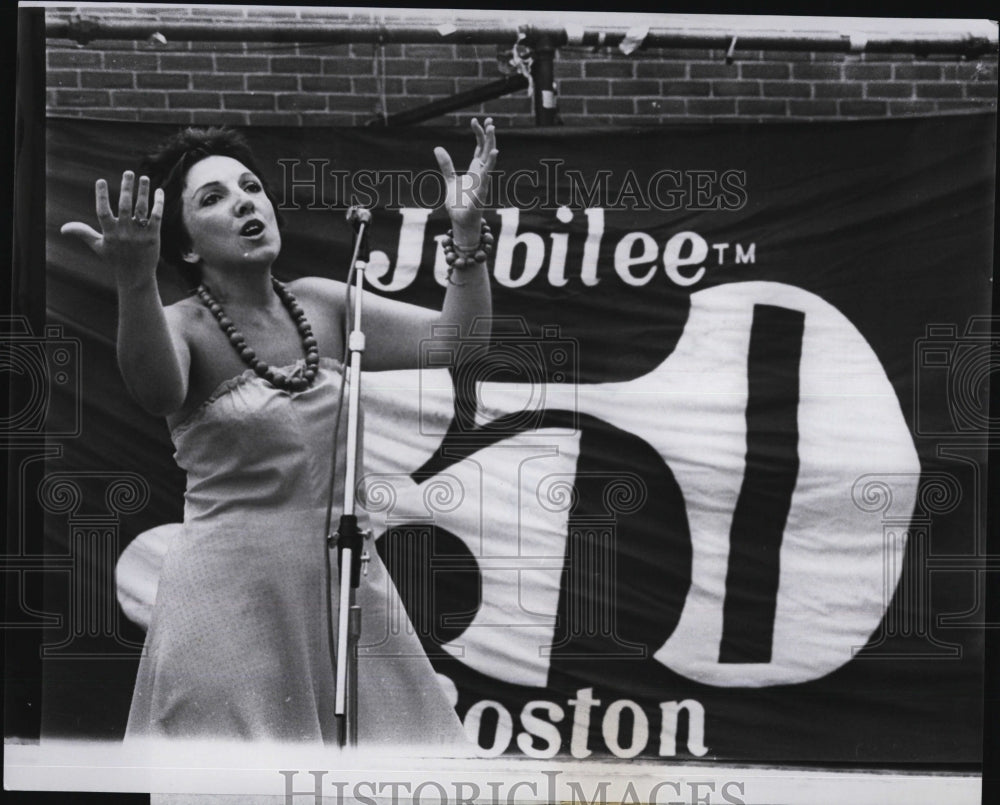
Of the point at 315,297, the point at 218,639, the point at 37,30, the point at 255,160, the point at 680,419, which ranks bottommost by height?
the point at 218,639

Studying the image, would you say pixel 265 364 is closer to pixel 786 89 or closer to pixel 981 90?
pixel 786 89

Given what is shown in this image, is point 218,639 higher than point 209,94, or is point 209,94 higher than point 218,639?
point 209,94

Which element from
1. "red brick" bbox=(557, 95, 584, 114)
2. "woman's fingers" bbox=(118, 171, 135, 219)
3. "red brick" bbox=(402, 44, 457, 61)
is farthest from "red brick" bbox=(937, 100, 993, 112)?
"woman's fingers" bbox=(118, 171, 135, 219)

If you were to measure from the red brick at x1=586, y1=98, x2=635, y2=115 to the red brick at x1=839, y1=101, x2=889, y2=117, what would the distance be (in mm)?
636

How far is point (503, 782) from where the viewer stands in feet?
13.9

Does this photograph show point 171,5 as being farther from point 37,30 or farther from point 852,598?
point 852,598

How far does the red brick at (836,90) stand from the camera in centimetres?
433

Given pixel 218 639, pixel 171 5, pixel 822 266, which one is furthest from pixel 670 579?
pixel 171 5

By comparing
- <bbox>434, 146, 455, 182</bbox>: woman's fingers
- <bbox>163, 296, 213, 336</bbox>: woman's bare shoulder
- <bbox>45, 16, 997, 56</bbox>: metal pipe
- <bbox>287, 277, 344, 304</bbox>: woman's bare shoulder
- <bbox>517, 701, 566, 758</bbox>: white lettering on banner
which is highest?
<bbox>45, 16, 997, 56</bbox>: metal pipe

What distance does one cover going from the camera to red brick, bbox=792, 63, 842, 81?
433cm

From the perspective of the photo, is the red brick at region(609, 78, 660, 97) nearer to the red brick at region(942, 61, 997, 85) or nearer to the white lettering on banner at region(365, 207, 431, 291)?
the white lettering on banner at region(365, 207, 431, 291)

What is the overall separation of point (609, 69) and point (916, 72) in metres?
0.92

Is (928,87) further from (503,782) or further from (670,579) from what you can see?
(503,782)

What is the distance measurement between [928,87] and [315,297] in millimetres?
1934
